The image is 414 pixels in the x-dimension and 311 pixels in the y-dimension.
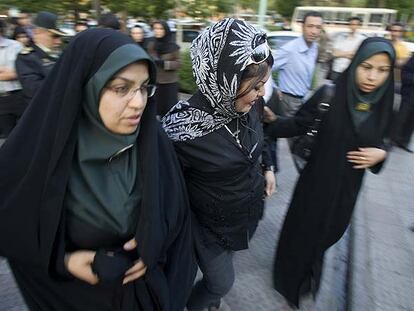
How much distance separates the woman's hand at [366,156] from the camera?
79.7 inches

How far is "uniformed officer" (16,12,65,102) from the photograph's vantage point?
3555mm

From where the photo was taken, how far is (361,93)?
1991 mm

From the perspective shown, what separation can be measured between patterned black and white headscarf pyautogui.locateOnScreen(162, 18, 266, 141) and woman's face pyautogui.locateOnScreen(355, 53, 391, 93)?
2.16 feet

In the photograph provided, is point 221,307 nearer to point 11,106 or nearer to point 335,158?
point 335,158

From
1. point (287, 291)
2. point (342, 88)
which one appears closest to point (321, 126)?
point (342, 88)

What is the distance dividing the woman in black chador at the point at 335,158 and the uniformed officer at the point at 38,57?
2.49m

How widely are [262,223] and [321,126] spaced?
1.55m

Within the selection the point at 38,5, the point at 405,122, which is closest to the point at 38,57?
the point at 38,5

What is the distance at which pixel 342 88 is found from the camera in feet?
6.65

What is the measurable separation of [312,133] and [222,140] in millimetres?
803

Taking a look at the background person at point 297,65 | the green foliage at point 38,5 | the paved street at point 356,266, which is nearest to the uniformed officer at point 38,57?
the paved street at point 356,266

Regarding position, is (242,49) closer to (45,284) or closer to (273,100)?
(45,284)

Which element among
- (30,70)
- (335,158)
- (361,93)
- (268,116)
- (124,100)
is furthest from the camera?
(30,70)

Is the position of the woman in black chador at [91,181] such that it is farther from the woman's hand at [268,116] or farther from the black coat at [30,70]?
the black coat at [30,70]
